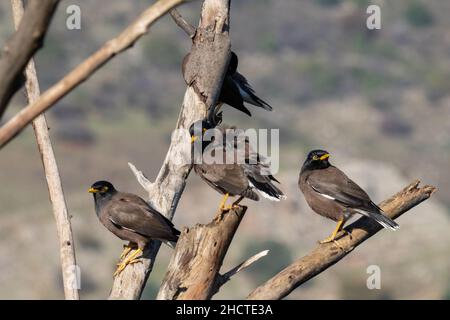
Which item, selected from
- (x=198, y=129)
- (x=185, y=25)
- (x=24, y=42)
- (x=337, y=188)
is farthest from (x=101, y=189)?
(x=24, y=42)

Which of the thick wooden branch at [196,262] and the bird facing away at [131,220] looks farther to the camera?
the bird facing away at [131,220]

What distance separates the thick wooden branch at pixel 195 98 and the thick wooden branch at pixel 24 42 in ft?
13.6

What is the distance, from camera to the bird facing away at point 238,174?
10.2 m

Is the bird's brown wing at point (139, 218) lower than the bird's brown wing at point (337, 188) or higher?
lower

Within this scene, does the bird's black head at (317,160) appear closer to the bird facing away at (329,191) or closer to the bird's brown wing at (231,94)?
the bird facing away at (329,191)

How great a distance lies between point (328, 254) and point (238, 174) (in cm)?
145

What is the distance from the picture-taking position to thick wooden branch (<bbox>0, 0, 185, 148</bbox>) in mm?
6145

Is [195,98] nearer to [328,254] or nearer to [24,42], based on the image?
[328,254]

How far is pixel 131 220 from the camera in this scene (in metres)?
10.4

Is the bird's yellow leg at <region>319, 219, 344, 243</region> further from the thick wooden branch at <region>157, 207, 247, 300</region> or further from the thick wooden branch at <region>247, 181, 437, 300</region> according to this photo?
the thick wooden branch at <region>157, 207, 247, 300</region>

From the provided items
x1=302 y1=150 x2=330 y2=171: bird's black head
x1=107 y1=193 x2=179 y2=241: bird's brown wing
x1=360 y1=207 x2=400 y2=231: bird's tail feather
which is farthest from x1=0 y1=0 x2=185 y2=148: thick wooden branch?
x1=302 y1=150 x2=330 y2=171: bird's black head

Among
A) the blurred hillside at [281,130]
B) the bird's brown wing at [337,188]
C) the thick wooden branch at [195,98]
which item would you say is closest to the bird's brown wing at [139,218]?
the thick wooden branch at [195,98]

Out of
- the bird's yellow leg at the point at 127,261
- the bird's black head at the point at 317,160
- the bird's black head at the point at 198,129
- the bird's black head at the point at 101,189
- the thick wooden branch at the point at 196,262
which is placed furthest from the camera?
the bird's black head at the point at 317,160

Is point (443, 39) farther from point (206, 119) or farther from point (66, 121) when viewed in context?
point (206, 119)
